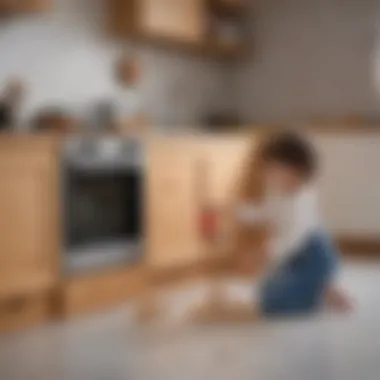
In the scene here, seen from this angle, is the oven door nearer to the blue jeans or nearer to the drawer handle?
the drawer handle

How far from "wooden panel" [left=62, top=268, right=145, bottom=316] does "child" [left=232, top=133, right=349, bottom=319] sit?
946 millimetres

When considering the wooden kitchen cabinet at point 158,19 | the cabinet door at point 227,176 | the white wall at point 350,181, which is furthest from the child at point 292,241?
the white wall at point 350,181

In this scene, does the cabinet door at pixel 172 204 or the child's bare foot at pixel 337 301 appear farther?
the cabinet door at pixel 172 204

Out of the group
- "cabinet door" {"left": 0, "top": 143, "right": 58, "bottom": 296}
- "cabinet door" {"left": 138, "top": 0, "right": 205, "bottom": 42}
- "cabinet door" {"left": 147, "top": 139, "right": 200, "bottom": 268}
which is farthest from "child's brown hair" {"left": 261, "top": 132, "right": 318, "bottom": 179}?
"cabinet door" {"left": 138, "top": 0, "right": 205, "bottom": 42}

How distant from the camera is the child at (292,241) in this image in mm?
3191

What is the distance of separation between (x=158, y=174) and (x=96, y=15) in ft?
2.99

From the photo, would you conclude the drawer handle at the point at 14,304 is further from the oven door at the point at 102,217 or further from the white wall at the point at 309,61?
the white wall at the point at 309,61

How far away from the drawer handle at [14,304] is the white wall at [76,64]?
1032 mm

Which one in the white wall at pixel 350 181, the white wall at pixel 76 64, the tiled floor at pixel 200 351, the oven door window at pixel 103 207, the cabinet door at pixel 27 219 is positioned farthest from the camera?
the white wall at pixel 350 181

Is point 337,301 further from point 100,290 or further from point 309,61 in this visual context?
point 309,61

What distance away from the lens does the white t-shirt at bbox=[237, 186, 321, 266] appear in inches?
126

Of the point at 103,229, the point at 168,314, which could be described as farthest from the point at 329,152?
the point at 168,314

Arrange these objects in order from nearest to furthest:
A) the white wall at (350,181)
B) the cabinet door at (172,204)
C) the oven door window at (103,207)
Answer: the oven door window at (103,207) → the cabinet door at (172,204) → the white wall at (350,181)

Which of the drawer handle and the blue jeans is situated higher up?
the blue jeans
